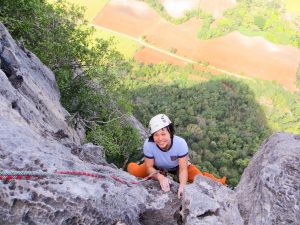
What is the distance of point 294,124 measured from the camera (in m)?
54.1

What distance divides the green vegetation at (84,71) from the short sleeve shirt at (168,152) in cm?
817

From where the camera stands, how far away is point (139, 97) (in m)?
48.6

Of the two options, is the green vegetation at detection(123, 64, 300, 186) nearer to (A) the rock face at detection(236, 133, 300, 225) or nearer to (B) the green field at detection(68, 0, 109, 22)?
(B) the green field at detection(68, 0, 109, 22)

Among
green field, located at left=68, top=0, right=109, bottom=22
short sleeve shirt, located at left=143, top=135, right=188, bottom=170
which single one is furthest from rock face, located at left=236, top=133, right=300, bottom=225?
green field, located at left=68, top=0, right=109, bottom=22

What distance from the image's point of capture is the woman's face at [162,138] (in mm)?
6605

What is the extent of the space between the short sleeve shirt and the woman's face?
7.3 inches

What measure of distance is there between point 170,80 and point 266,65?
20362mm

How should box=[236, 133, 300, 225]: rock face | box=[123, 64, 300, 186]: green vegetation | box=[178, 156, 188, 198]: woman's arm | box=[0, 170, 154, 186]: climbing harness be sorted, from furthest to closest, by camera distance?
box=[123, 64, 300, 186]: green vegetation < box=[178, 156, 188, 198]: woman's arm < box=[236, 133, 300, 225]: rock face < box=[0, 170, 154, 186]: climbing harness

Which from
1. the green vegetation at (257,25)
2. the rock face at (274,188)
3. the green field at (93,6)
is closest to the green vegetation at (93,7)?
the green field at (93,6)

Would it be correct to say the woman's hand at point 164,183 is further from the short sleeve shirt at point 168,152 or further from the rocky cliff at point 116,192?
the short sleeve shirt at point 168,152

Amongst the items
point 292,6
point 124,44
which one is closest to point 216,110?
point 124,44

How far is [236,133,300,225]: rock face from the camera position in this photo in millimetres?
5836

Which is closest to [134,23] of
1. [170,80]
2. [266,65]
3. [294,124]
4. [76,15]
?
[170,80]

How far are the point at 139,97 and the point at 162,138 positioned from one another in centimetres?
4208
